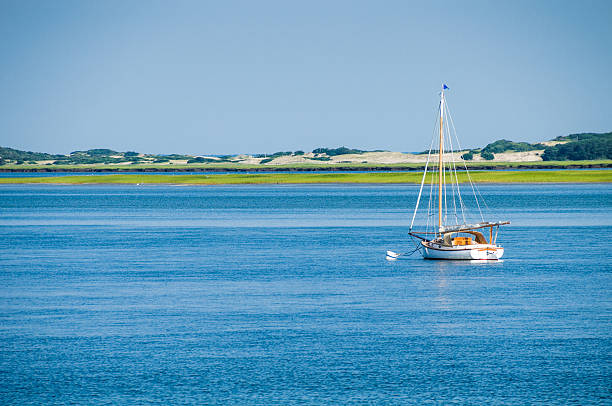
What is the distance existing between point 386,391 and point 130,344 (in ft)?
34.6

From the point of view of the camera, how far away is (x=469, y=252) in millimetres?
58375

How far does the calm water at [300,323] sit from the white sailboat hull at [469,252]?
3.98ft

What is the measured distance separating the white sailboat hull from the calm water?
47.8 inches

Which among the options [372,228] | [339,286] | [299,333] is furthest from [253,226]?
[299,333]

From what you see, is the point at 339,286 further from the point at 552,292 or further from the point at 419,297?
the point at 552,292

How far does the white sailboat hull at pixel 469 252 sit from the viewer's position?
58188 millimetres

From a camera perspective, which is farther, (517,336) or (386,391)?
(517,336)

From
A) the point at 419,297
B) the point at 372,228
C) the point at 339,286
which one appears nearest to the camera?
the point at 419,297

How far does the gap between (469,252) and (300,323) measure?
24686 mm

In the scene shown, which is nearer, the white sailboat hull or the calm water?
the calm water

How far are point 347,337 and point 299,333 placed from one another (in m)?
1.93

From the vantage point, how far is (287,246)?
228 ft

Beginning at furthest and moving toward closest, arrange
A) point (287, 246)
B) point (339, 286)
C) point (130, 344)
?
point (287, 246) → point (339, 286) → point (130, 344)

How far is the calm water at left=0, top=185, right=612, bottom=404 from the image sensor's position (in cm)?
2717
